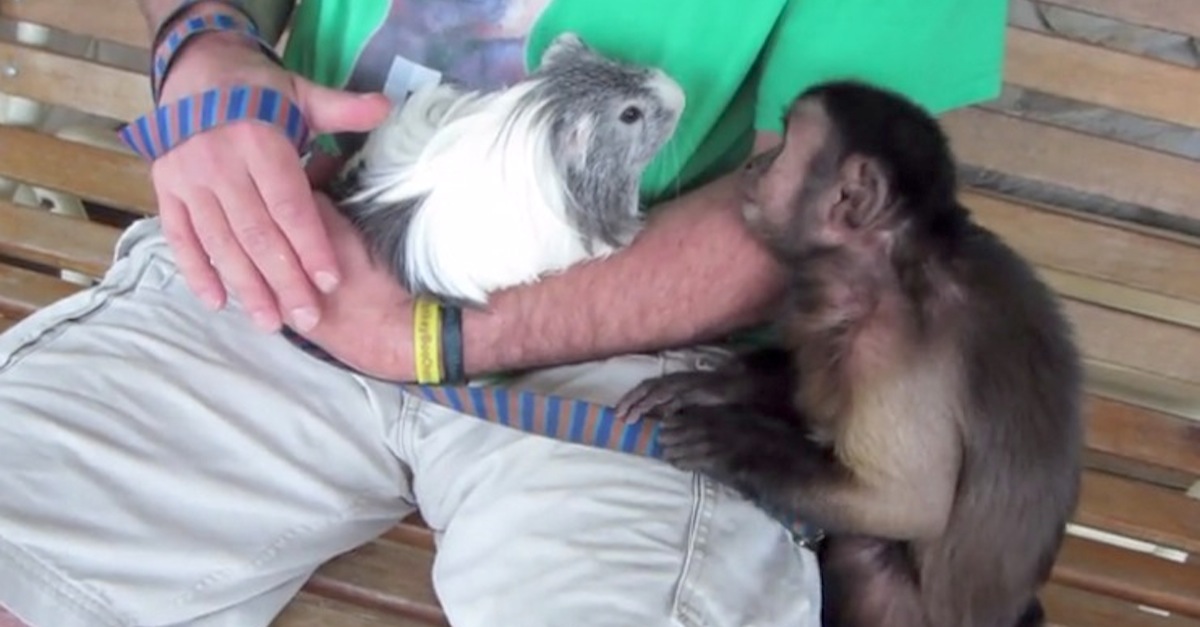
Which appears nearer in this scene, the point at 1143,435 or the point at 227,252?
the point at 227,252

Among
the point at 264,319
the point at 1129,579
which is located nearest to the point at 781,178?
the point at 264,319

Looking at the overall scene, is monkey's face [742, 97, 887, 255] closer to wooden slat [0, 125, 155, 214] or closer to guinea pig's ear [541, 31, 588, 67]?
guinea pig's ear [541, 31, 588, 67]

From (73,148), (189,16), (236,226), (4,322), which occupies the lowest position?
(4,322)

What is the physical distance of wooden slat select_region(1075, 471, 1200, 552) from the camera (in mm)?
1611

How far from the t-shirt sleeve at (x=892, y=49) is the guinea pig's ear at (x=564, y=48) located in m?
0.18

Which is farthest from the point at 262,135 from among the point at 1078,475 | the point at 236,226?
the point at 1078,475

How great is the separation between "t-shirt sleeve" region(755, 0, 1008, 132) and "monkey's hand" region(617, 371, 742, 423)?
20cm

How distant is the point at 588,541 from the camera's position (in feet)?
3.85

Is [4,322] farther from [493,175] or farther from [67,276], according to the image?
[493,175]

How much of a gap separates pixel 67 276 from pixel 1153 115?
1.10m

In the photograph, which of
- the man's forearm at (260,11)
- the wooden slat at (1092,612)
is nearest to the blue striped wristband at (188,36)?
the man's forearm at (260,11)

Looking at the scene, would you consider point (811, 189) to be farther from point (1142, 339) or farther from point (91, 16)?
point (91, 16)

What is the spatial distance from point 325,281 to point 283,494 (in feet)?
0.59

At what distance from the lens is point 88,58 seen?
1.79m
